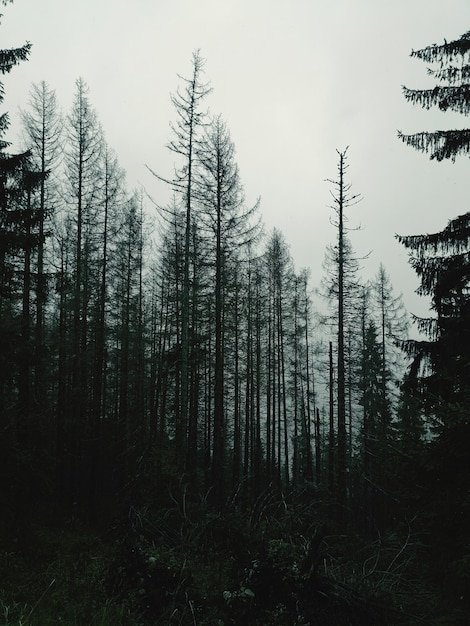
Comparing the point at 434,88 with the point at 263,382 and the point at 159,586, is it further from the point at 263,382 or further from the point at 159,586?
the point at 263,382

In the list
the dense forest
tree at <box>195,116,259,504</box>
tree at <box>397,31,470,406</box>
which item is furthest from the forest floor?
tree at <box>195,116,259,504</box>

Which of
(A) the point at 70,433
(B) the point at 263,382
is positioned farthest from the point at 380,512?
(A) the point at 70,433

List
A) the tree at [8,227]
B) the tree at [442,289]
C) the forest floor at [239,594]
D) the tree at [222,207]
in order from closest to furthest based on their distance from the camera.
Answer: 1. the forest floor at [239,594]
2. the tree at [442,289]
3. the tree at [8,227]
4. the tree at [222,207]

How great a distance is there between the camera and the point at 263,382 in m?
29.1

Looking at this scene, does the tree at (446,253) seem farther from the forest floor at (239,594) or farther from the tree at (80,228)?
the tree at (80,228)

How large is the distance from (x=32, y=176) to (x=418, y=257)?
908cm

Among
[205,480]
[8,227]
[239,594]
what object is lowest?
[205,480]

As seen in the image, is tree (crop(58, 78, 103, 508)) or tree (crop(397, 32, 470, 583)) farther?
tree (crop(58, 78, 103, 508))

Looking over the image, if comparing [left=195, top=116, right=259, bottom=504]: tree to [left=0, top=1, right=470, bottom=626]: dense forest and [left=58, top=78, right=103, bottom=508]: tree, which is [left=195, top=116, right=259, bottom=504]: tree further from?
[left=58, top=78, right=103, bottom=508]: tree

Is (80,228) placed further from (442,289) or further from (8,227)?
(442,289)

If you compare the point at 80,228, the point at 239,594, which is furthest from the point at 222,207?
the point at 239,594

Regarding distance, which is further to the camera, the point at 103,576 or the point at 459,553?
the point at 103,576

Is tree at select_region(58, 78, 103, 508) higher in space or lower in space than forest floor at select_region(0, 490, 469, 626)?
higher

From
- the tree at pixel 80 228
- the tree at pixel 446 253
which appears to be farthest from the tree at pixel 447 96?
the tree at pixel 80 228
